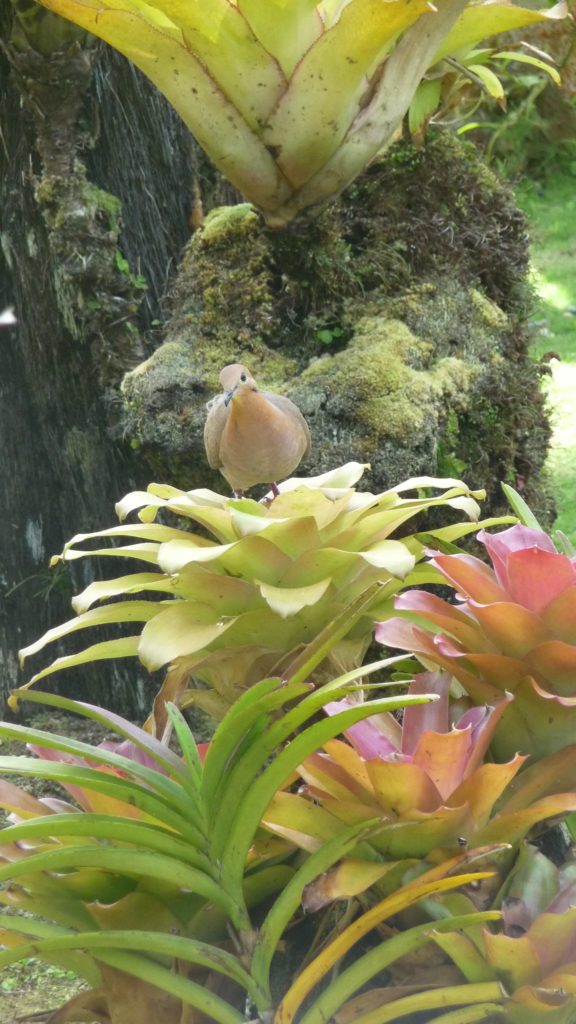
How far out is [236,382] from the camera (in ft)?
4.44

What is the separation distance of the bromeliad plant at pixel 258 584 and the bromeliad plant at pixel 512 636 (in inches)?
2.5

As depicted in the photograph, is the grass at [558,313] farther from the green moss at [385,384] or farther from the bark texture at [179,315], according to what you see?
the green moss at [385,384]

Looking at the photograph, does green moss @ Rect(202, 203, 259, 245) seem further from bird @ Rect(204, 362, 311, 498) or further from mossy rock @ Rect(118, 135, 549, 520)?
bird @ Rect(204, 362, 311, 498)

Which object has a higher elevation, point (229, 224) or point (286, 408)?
point (229, 224)

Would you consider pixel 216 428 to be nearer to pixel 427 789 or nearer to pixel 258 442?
pixel 258 442

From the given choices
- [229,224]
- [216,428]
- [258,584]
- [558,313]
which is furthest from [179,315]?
[558,313]

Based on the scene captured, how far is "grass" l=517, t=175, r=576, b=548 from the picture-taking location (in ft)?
10.9

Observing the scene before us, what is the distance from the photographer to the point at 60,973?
70.3 inches

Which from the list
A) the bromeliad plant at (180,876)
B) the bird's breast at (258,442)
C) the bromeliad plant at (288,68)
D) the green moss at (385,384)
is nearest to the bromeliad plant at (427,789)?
the bromeliad plant at (180,876)

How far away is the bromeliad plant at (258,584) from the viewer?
1098 millimetres

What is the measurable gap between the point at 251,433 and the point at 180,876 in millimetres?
604

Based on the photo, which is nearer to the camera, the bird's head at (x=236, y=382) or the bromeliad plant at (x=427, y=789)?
the bromeliad plant at (x=427, y=789)

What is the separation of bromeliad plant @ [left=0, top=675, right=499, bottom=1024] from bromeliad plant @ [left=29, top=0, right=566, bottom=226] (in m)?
1.10

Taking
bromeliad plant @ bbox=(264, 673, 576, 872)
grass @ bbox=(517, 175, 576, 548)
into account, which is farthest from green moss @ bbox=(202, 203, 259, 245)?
bromeliad plant @ bbox=(264, 673, 576, 872)
